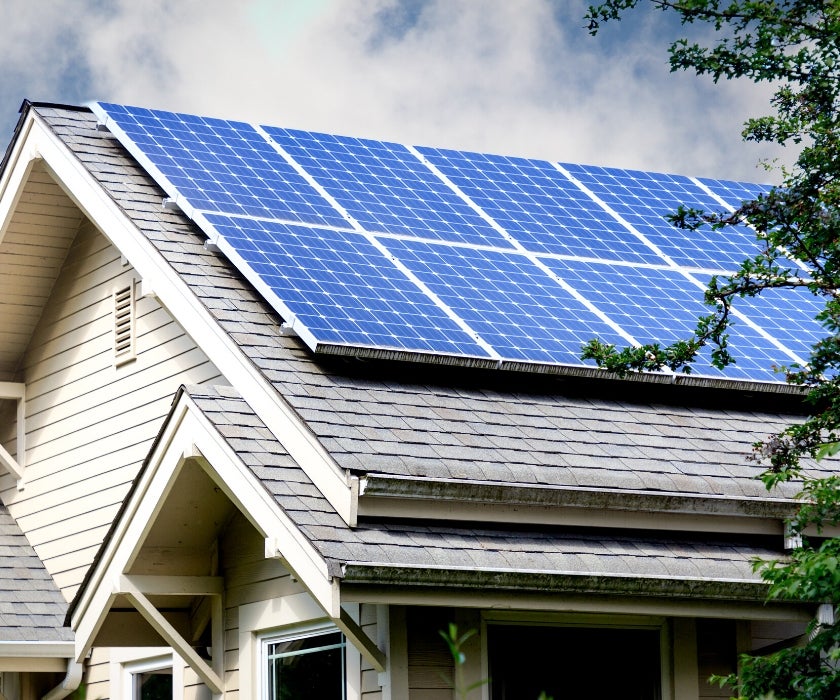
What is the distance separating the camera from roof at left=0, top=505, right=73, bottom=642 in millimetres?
13008

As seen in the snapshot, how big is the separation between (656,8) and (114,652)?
7.55 meters

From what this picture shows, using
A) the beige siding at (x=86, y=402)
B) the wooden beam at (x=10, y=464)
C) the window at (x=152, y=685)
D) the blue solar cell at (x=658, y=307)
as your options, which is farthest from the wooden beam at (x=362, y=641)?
the wooden beam at (x=10, y=464)

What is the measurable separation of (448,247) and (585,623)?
3.95 m

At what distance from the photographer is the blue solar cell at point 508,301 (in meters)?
12.1

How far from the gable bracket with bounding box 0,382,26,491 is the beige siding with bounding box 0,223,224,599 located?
6 cm

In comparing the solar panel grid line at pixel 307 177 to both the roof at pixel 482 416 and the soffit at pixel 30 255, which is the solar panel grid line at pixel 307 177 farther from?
the soffit at pixel 30 255

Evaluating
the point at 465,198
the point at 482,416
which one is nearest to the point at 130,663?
the point at 482,416

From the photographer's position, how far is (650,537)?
432 inches

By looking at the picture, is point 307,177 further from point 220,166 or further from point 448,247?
point 448,247

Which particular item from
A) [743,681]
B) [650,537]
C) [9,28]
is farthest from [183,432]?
[9,28]

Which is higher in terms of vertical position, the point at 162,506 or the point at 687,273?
the point at 687,273

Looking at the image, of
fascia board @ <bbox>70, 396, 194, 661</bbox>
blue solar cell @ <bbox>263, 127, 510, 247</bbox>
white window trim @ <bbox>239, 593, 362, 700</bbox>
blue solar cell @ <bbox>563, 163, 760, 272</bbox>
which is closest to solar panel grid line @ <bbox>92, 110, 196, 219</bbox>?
blue solar cell @ <bbox>263, 127, 510, 247</bbox>

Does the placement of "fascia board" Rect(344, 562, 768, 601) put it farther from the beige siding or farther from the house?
the beige siding

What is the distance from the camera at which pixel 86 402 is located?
47.7 feet
